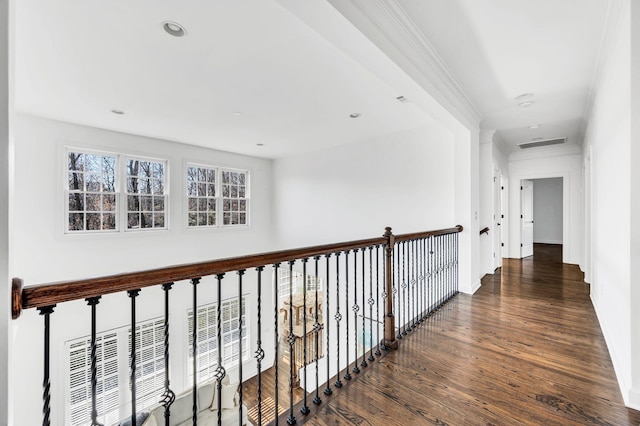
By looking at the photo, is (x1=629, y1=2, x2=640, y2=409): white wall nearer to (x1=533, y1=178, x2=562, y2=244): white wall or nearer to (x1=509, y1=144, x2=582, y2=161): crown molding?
(x1=509, y1=144, x2=582, y2=161): crown molding

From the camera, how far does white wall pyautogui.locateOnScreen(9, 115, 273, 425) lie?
3.95 metres

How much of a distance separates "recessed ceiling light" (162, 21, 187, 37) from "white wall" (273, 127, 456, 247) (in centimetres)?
375

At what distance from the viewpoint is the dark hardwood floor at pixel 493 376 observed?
1655 mm

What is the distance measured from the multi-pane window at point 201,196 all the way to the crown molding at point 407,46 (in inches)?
188

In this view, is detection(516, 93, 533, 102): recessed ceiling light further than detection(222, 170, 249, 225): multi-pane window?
Result: No

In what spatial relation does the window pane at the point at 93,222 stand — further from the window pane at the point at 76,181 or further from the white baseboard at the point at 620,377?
the white baseboard at the point at 620,377

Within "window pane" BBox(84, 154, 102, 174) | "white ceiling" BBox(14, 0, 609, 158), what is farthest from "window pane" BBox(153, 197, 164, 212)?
"white ceiling" BBox(14, 0, 609, 158)

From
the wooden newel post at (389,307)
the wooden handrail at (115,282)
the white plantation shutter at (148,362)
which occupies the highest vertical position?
the wooden handrail at (115,282)

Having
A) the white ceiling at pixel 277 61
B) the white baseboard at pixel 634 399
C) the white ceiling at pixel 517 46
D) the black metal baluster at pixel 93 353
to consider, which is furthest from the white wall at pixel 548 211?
the black metal baluster at pixel 93 353

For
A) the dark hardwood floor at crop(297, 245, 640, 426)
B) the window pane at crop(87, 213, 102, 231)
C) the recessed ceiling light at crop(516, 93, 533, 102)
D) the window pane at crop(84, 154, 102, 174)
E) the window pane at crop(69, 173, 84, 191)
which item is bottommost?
the dark hardwood floor at crop(297, 245, 640, 426)

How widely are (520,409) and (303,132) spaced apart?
4.39 meters

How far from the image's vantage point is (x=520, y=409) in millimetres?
1700

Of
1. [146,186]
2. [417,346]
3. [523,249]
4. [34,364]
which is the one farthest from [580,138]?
[34,364]

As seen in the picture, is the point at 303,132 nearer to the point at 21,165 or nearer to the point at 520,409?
the point at 21,165
